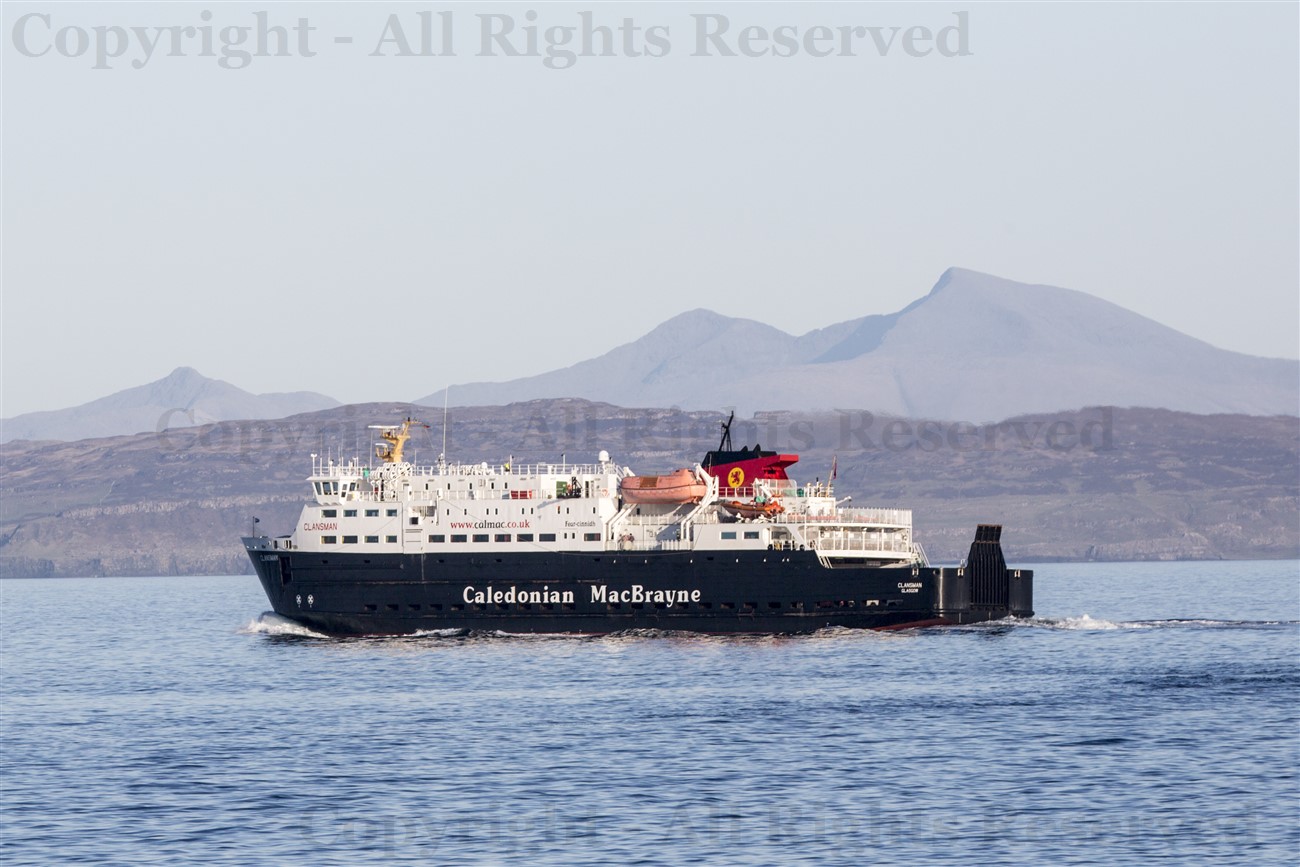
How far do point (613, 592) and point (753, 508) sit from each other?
6.57 meters

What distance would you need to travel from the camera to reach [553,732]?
158 feet

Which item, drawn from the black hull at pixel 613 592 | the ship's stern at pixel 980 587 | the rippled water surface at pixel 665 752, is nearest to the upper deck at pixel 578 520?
the black hull at pixel 613 592

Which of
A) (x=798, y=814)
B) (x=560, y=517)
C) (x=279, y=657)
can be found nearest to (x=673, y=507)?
(x=560, y=517)

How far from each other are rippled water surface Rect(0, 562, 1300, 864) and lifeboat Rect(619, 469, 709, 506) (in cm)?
598

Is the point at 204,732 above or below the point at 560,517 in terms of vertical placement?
below

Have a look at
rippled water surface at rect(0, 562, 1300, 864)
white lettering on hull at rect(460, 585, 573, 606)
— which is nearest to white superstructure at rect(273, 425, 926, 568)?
white lettering on hull at rect(460, 585, 573, 606)

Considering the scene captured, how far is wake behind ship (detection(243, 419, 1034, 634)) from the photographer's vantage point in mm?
A: 71875

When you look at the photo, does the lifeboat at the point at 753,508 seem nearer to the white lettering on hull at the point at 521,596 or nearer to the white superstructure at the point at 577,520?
the white superstructure at the point at 577,520

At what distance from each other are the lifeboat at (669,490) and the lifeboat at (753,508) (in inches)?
46.6

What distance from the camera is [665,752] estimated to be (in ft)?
147

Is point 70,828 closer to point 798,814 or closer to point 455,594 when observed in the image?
point 798,814

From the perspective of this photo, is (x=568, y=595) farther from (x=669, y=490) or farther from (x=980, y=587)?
(x=980, y=587)

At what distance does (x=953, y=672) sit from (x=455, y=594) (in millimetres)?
21892

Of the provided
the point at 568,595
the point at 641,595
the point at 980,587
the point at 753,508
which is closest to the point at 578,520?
the point at 568,595
